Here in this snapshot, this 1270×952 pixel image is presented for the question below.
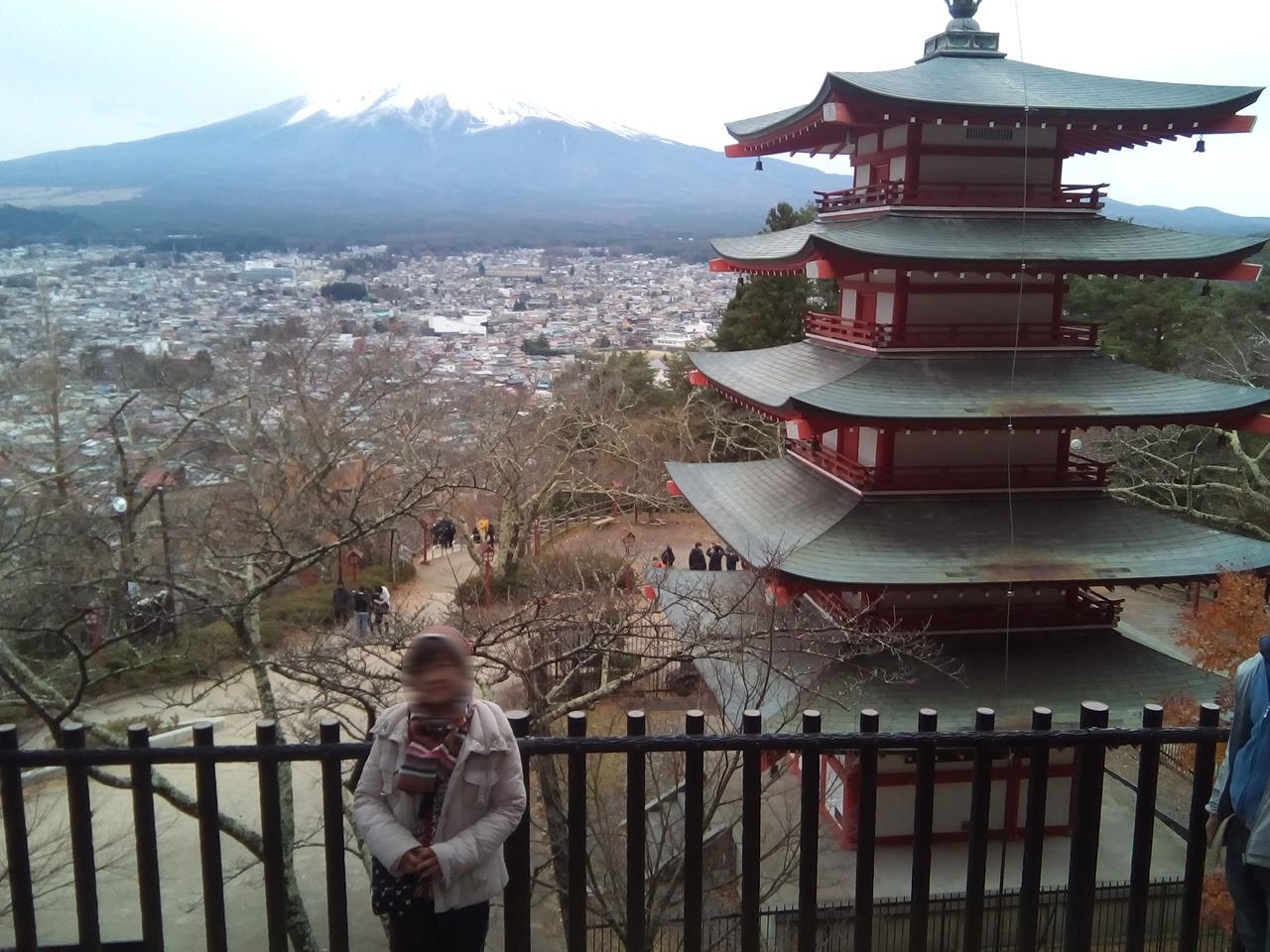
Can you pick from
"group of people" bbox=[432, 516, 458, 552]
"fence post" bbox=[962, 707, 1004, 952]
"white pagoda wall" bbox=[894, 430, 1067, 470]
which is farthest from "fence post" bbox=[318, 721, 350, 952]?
"group of people" bbox=[432, 516, 458, 552]

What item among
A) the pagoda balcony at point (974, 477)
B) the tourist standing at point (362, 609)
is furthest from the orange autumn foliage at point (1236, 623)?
the tourist standing at point (362, 609)

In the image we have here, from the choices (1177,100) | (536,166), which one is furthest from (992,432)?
(536,166)

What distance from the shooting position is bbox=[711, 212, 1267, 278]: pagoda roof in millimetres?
9938

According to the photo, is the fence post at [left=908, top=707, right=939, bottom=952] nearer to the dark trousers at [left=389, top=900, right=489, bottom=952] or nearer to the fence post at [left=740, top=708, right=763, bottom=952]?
the fence post at [left=740, top=708, right=763, bottom=952]

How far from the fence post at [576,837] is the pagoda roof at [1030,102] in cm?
861

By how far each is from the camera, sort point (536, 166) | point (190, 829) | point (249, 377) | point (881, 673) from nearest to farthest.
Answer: point (881, 673) < point (190, 829) < point (249, 377) < point (536, 166)

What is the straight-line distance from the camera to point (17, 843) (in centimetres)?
295

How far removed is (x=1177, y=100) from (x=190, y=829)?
50.3ft

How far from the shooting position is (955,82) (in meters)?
10.9

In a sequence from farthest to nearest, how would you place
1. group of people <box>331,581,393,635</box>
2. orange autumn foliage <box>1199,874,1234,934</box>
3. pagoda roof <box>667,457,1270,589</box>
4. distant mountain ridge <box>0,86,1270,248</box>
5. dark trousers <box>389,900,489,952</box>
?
distant mountain ridge <box>0,86,1270,248</box>
group of people <box>331,581,393,635</box>
pagoda roof <box>667,457,1270,589</box>
orange autumn foliage <box>1199,874,1234,934</box>
dark trousers <box>389,900,489,952</box>

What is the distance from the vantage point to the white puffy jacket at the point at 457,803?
8.14ft

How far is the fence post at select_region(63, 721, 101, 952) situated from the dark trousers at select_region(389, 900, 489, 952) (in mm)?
1039

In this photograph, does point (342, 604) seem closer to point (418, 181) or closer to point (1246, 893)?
point (1246, 893)

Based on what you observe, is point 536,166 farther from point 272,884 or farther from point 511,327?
point 272,884
